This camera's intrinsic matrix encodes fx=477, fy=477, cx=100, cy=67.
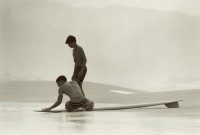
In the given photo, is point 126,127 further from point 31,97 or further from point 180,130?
point 31,97

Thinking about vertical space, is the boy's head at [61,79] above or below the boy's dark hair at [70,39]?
below

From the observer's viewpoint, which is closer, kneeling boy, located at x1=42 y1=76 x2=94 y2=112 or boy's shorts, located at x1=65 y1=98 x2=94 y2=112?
kneeling boy, located at x1=42 y1=76 x2=94 y2=112

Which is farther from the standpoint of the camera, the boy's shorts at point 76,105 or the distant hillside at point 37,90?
the distant hillside at point 37,90

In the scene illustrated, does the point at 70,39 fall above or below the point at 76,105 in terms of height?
above

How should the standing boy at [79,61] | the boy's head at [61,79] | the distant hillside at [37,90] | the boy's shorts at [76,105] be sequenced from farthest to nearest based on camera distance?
the distant hillside at [37,90] → the standing boy at [79,61] → the boy's shorts at [76,105] → the boy's head at [61,79]

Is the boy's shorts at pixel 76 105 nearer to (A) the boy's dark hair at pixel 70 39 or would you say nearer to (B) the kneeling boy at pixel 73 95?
(B) the kneeling boy at pixel 73 95

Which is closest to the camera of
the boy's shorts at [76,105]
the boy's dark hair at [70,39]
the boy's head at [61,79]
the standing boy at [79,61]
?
the boy's head at [61,79]

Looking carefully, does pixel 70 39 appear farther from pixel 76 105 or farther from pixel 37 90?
pixel 37 90

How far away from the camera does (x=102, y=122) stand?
618cm

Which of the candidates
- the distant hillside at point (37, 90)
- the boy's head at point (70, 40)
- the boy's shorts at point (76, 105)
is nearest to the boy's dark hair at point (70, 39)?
the boy's head at point (70, 40)

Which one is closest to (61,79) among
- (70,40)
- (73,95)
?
(73,95)

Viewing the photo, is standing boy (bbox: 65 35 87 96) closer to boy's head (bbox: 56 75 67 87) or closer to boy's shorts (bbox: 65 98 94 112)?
boy's shorts (bbox: 65 98 94 112)

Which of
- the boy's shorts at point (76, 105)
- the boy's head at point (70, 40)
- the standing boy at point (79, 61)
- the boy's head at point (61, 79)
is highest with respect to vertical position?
the boy's head at point (70, 40)

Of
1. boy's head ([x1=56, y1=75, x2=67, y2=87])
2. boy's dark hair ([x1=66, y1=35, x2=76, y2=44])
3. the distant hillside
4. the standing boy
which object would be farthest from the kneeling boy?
the distant hillside
